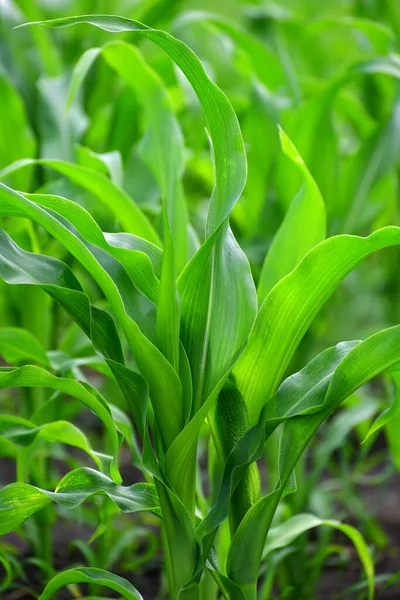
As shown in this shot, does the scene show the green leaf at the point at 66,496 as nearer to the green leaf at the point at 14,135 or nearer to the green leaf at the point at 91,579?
the green leaf at the point at 91,579

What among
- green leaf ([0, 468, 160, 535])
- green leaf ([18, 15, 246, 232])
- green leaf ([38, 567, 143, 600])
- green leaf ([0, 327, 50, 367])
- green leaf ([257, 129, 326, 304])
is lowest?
green leaf ([38, 567, 143, 600])

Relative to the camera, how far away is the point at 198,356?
623 millimetres

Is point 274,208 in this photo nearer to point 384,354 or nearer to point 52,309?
point 52,309

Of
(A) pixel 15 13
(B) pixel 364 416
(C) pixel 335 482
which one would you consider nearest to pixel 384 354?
(B) pixel 364 416

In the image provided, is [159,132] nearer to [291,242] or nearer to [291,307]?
[291,242]

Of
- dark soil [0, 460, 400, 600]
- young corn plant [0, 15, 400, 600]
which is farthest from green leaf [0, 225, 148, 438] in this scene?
dark soil [0, 460, 400, 600]

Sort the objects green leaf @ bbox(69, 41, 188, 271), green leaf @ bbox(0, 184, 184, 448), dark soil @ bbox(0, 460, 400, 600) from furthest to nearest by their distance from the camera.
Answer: dark soil @ bbox(0, 460, 400, 600), green leaf @ bbox(69, 41, 188, 271), green leaf @ bbox(0, 184, 184, 448)

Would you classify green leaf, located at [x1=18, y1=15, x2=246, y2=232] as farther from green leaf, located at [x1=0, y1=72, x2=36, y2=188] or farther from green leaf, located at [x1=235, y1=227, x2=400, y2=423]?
green leaf, located at [x1=0, y1=72, x2=36, y2=188]

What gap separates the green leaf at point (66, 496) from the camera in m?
0.61

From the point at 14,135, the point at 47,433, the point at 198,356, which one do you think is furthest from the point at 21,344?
the point at 14,135

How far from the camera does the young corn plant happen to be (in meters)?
0.59

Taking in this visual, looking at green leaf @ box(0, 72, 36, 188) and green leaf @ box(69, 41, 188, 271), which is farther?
green leaf @ box(0, 72, 36, 188)

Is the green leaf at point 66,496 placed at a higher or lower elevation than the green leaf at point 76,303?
lower

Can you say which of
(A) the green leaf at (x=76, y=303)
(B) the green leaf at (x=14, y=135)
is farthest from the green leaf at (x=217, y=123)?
(B) the green leaf at (x=14, y=135)
